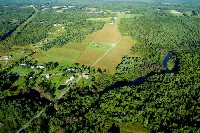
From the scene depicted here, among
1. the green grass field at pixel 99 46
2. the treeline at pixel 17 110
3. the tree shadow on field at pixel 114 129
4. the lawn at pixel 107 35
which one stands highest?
the lawn at pixel 107 35

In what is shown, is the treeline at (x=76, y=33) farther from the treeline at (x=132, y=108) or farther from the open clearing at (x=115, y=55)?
the treeline at (x=132, y=108)

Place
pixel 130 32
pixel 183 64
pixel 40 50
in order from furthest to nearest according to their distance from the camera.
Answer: pixel 130 32, pixel 40 50, pixel 183 64

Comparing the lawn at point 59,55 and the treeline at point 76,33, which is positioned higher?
the treeline at point 76,33

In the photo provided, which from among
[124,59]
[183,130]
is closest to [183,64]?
[124,59]

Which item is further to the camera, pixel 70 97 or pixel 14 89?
pixel 14 89

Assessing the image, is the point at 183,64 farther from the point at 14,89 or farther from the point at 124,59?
the point at 14,89

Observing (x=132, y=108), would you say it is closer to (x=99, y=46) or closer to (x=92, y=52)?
(x=92, y=52)

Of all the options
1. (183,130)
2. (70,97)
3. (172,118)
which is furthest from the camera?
(70,97)

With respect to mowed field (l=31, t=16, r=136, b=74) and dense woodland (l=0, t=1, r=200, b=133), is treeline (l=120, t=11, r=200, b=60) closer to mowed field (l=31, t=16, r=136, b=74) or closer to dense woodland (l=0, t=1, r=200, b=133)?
dense woodland (l=0, t=1, r=200, b=133)

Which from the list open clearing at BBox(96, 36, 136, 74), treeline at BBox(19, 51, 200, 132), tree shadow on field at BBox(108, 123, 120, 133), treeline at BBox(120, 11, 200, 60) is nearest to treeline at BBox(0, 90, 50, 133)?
treeline at BBox(19, 51, 200, 132)

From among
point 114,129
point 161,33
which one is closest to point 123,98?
point 114,129

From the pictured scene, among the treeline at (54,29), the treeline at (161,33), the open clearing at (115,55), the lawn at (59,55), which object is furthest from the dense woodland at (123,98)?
the treeline at (54,29)
